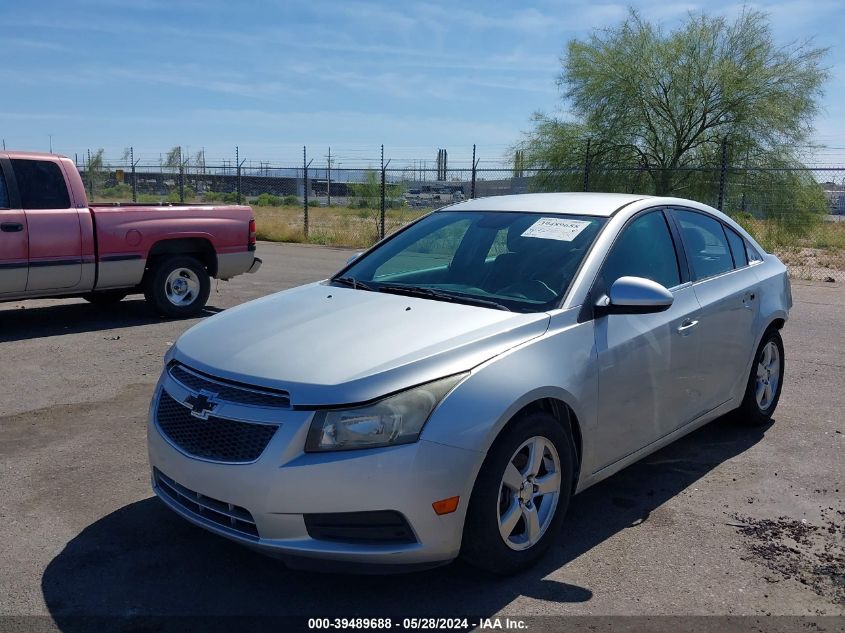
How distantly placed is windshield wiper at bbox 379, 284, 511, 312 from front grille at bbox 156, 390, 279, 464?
4.25 feet

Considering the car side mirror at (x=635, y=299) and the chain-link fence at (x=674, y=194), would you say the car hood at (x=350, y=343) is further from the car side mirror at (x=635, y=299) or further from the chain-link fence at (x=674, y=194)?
the chain-link fence at (x=674, y=194)

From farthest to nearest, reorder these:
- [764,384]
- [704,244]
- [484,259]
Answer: [764,384] → [704,244] → [484,259]

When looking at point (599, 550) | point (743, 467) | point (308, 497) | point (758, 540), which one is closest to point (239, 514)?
point (308, 497)

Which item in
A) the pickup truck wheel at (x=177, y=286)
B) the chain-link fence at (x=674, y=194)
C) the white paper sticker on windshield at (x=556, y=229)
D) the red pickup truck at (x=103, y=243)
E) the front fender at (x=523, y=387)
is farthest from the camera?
the chain-link fence at (x=674, y=194)

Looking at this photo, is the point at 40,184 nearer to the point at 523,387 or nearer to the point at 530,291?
the point at 530,291

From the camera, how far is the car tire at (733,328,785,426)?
5559mm

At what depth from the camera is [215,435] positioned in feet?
11.1

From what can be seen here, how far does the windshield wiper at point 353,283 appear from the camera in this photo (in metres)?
4.62

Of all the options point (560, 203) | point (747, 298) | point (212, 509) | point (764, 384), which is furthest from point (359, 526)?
point (764, 384)

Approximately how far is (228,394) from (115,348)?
5170 mm

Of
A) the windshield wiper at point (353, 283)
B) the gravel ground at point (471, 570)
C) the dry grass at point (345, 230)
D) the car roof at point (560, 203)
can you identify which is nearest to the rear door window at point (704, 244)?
the car roof at point (560, 203)

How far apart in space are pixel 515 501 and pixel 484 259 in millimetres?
1570

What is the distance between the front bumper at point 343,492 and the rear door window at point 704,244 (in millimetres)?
2419

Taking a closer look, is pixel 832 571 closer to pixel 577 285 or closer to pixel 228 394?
pixel 577 285
